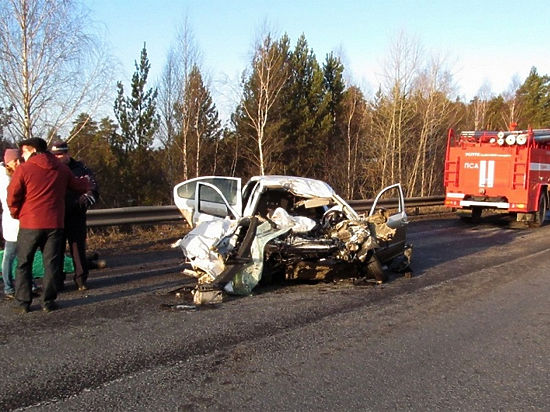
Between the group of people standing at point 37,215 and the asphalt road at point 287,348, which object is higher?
the group of people standing at point 37,215

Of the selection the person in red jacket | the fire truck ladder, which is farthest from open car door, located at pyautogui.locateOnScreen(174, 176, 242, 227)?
the fire truck ladder

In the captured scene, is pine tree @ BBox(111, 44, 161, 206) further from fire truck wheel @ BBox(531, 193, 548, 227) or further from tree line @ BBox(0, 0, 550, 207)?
fire truck wheel @ BBox(531, 193, 548, 227)

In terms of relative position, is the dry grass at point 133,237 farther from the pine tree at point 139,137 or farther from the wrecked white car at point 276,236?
the pine tree at point 139,137

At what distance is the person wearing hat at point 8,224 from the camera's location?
5598 mm

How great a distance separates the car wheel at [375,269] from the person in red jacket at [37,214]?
3.90m

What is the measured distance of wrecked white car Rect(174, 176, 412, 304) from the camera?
618cm

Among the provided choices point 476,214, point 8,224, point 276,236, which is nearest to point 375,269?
point 276,236

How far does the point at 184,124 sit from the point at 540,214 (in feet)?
62.5

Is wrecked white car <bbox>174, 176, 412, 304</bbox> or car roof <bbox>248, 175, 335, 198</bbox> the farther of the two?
car roof <bbox>248, 175, 335, 198</bbox>

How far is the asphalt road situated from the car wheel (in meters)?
0.32

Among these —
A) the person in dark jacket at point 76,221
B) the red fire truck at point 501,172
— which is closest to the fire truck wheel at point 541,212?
the red fire truck at point 501,172

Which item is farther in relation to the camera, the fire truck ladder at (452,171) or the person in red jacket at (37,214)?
the fire truck ladder at (452,171)

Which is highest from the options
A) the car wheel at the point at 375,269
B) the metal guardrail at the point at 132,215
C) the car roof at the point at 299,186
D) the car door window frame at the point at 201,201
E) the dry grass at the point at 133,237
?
the car roof at the point at 299,186

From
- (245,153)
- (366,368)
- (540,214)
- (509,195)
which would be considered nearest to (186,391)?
(366,368)
